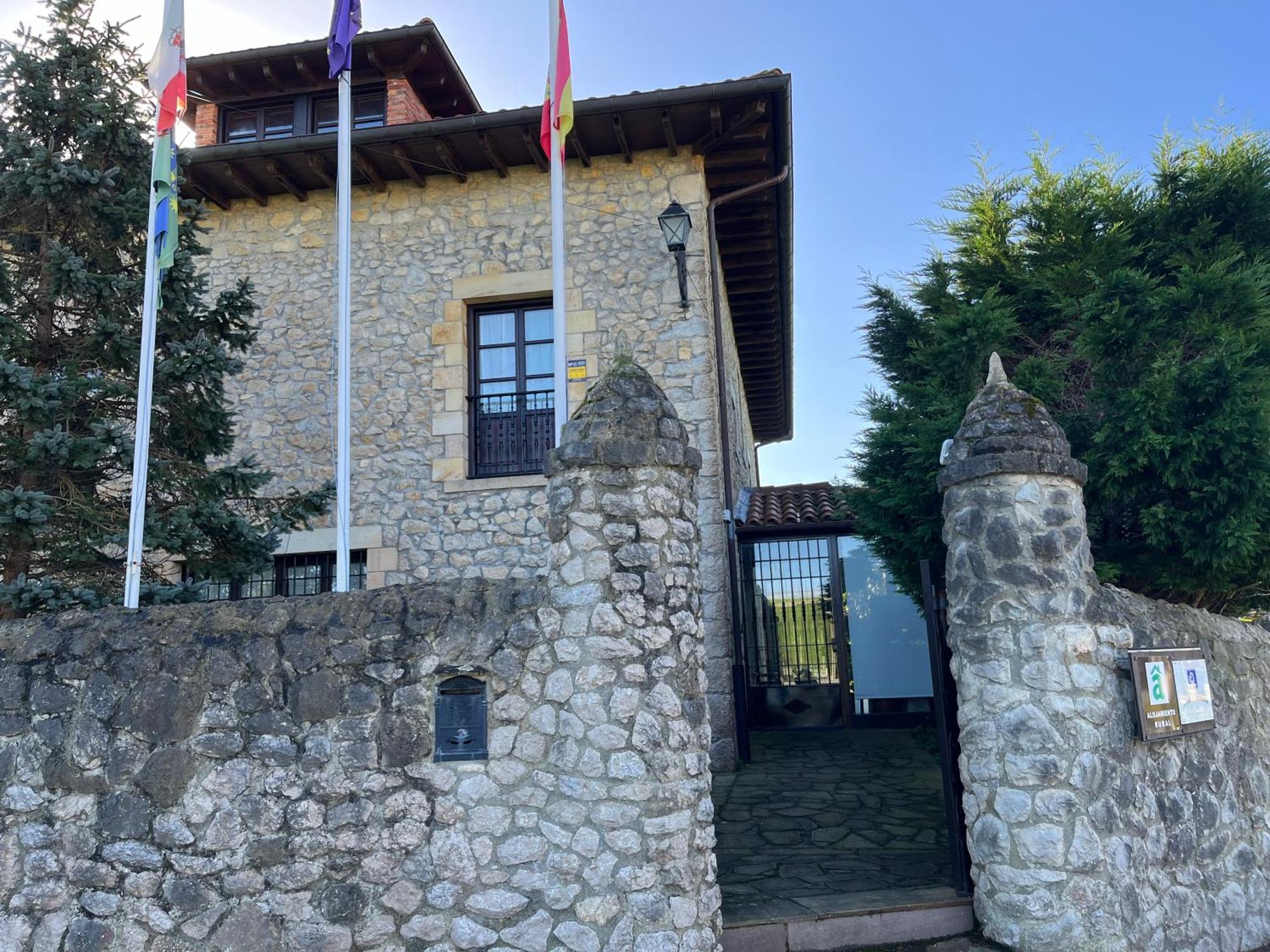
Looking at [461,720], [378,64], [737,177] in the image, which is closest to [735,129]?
[737,177]

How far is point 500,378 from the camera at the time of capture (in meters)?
8.61

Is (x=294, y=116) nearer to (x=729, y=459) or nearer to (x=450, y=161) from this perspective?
(x=450, y=161)

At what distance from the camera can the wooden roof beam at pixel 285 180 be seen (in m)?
Result: 8.64

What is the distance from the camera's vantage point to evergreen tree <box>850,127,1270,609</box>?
5559mm

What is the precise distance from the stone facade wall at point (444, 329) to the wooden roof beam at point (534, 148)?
0.41 ft

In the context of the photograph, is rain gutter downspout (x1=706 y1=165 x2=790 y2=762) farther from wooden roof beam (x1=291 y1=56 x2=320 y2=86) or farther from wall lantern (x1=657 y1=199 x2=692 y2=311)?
wooden roof beam (x1=291 y1=56 x2=320 y2=86)

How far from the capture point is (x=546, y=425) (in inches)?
328

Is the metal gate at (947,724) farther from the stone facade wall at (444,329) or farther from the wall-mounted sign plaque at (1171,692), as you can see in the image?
the stone facade wall at (444,329)

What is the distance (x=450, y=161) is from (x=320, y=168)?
1.24 metres

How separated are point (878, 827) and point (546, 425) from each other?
4392 mm

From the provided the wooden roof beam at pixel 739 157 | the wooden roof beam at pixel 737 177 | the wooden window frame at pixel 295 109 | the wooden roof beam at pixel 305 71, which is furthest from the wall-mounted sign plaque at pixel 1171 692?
the wooden roof beam at pixel 305 71

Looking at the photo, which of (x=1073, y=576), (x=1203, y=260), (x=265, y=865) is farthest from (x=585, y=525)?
(x=1203, y=260)

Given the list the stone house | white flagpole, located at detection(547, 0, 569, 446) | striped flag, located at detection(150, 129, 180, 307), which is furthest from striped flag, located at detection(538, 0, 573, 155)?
striped flag, located at detection(150, 129, 180, 307)

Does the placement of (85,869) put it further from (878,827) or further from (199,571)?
(878,827)
